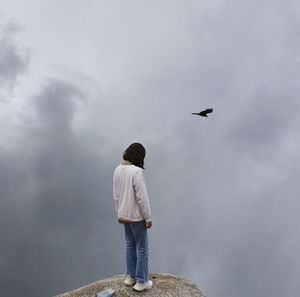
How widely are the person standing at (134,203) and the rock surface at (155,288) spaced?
138cm

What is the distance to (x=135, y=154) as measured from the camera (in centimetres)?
939

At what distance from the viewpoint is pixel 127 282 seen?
1082cm

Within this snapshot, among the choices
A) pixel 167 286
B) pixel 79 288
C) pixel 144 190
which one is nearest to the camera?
pixel 144 190

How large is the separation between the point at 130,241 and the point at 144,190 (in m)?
1.99

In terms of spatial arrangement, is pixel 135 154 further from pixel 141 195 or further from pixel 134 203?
pixel 134 203

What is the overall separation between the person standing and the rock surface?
138 cm

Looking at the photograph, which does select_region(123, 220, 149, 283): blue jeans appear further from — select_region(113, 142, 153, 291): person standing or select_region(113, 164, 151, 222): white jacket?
select_region(113, 164, 151, 222): white jacket

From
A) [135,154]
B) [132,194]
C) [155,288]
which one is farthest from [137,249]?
[135,154]

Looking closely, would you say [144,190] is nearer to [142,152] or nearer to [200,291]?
[142,152]

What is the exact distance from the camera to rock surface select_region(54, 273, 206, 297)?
10.9m

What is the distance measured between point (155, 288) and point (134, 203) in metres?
4.51

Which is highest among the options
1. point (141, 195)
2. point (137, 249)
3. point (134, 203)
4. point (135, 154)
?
point (135, 154)

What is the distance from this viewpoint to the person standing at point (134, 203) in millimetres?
9125

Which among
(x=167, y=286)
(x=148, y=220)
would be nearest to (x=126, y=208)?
(x=148, y=220)
